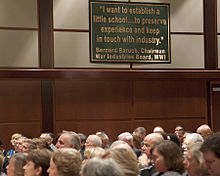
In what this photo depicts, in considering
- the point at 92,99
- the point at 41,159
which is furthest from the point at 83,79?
the point at 41,159

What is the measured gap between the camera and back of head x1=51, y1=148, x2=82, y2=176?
3768mm

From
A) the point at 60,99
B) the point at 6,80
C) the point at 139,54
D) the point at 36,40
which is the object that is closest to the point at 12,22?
the point at 36,40

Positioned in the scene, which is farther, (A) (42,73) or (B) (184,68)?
(B) (184,68)

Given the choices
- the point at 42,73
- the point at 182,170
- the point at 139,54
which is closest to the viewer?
the point at 182,170

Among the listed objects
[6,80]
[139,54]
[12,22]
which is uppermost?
[12,22]

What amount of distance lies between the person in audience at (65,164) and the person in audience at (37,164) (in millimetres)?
337

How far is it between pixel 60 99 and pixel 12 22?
7.68 ft

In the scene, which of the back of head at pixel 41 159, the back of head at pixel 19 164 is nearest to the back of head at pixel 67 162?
the back of head at pixel 41 159

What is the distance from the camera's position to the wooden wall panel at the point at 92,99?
1088 cm

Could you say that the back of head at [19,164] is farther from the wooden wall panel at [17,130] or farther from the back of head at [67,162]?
the wooden wall panel at [17,130]

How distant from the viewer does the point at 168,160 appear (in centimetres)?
417

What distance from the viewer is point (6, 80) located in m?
10.5

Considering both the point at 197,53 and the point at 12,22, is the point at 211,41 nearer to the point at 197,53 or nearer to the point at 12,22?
the point at 197,53

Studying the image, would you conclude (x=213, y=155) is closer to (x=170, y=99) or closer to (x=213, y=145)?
(x=213, y=145)
